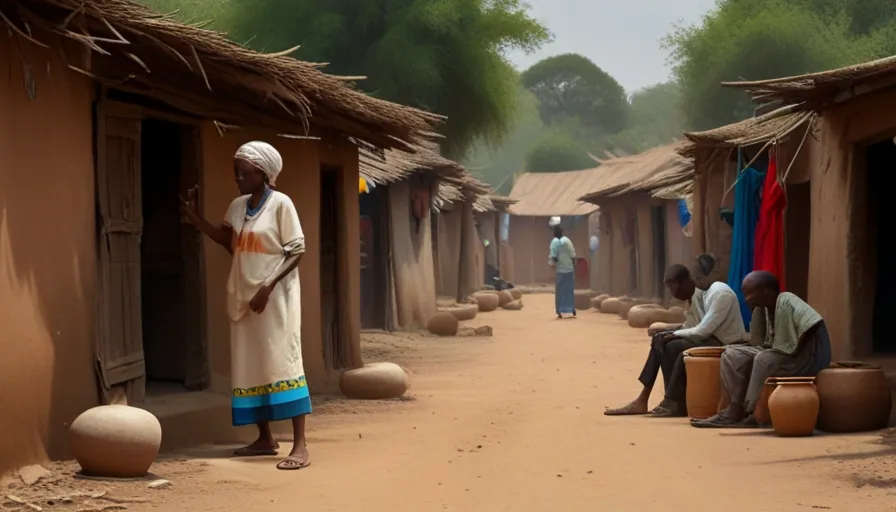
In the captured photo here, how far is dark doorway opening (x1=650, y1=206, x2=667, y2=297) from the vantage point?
28531mm

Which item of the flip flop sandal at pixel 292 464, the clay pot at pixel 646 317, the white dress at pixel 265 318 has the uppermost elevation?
the white dress at pixel 265 318

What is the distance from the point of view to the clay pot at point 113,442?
706 cm

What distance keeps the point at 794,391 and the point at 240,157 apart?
413cm

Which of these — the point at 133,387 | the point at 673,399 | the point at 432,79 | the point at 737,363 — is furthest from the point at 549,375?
the point at 432,79

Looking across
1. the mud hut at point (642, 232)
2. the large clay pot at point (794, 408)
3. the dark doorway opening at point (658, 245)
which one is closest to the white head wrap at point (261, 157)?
the large clay pot at point (794, 408)

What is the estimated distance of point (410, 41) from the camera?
92.3 feet

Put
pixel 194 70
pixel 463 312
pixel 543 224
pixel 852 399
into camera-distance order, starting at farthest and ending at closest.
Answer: pixel 543 224
pixel 463 312
pixel 852 399
pixel 194 70

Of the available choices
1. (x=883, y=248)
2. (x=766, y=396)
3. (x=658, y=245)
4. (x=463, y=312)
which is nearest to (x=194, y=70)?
(x=766, y=396)

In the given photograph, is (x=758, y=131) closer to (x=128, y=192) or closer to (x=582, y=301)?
(x=128, y=192)

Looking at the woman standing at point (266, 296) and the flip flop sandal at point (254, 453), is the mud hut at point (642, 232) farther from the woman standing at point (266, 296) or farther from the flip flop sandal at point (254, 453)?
the woman standing at point (266, 296)

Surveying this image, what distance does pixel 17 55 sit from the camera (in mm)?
7285

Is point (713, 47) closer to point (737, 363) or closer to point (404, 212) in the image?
point (404, 212)

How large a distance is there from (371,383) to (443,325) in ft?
31.1

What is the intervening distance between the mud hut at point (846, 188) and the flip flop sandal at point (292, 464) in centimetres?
427
